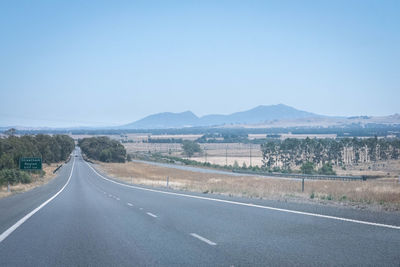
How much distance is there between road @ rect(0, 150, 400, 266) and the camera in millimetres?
7793

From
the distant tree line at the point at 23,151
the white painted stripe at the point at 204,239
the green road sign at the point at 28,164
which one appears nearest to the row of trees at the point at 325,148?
the distant tree line at the point at 23,151

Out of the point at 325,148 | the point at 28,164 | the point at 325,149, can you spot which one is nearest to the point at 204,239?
the point at 28,164

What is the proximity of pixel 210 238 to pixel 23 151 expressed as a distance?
2973 inches

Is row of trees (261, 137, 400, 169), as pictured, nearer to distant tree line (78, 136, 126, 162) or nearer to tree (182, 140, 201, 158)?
distant tree line (78, 136, 126, 162)

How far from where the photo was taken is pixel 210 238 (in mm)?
9953

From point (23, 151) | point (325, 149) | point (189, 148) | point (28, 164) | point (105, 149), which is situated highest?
point (23, 151)

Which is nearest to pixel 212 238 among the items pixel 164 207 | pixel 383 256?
pixel 383 256

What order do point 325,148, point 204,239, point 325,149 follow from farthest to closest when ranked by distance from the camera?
point 325,149 → point 325,148 → point 204,239

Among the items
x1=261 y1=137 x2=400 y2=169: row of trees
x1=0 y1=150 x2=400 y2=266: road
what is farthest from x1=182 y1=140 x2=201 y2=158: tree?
x1=0 y1=150 x2=400 y2=266: road

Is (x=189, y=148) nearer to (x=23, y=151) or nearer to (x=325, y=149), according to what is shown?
(x=325, y=149)

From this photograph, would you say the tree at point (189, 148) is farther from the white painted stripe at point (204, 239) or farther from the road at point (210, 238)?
the white painted stripe at point (204, 239)

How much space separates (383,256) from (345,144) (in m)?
132

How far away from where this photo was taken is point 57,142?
5354 inches

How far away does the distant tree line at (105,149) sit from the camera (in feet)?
451
